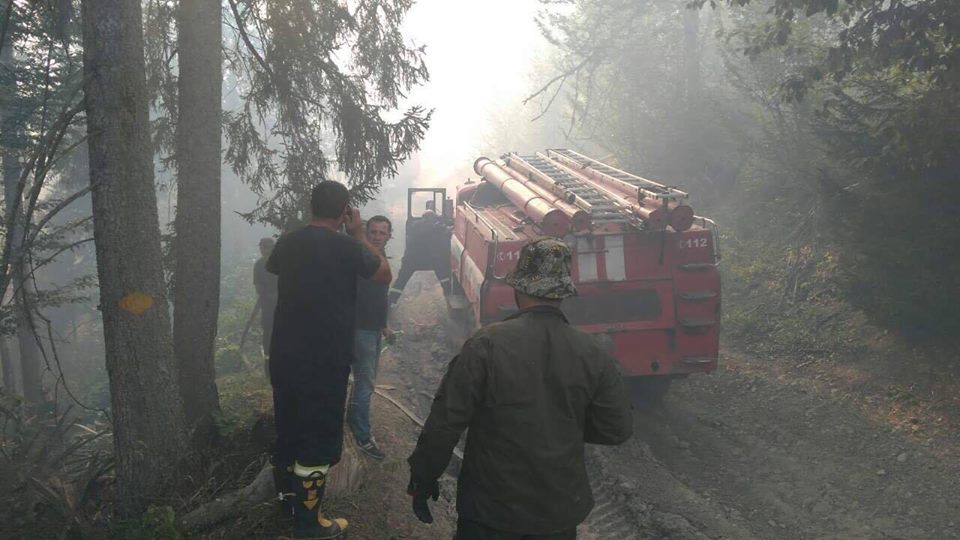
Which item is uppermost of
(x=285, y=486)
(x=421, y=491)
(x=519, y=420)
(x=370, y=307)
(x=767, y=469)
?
(x=370, y=307)

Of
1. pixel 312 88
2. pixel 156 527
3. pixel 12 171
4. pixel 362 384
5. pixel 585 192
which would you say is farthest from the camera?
pixel 12 171

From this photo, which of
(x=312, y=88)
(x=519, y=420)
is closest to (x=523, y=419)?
(x=519, y=420)

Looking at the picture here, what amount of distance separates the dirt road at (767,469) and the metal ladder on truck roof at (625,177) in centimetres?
256

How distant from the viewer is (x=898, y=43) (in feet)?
27.2

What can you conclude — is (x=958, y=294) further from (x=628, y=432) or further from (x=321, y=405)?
(x=321, y=405)

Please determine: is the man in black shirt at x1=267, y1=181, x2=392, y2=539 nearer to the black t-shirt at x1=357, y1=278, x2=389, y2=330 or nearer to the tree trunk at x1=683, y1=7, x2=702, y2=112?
the black t-shirt at x1=357, y1=278, x2=389, y2=330

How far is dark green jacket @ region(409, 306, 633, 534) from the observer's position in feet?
10.4

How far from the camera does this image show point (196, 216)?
5488mm

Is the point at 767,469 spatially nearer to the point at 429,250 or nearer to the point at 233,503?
the point at 233,503

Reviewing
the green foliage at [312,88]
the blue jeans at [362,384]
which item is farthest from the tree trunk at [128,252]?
the green foliage at [312,88]

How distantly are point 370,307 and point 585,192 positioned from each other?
12.4 ft

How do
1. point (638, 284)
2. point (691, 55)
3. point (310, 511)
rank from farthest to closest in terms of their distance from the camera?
1. point (691, 55)
2. point (638, 284)
3. point (310, 511)

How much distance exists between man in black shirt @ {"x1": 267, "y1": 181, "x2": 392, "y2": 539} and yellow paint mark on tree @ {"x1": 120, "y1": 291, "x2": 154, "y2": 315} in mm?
809

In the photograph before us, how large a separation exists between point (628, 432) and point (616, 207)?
497 cm
